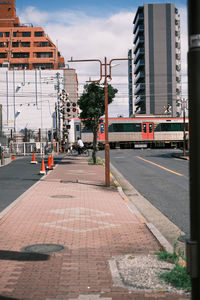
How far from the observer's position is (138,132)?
57.4 metres

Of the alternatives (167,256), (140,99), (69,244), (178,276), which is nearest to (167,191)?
(69,244)

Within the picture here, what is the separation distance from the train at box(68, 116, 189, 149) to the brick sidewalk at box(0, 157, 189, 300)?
4246 cm

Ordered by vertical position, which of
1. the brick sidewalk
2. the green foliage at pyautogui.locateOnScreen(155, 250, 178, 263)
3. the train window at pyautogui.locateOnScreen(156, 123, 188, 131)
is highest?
the train window at pyautogui.locateOnScreen(156, 123, 188, 131)

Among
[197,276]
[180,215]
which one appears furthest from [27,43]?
[197,276]

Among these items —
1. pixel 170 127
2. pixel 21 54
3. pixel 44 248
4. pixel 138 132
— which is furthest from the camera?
pixel 21 54

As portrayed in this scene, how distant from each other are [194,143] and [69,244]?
16.0 ft

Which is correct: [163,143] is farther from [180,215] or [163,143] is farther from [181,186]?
[180,215]

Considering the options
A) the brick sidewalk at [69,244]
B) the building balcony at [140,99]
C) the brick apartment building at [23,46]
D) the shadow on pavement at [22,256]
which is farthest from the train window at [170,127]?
the shadow on pavement at [22,256]

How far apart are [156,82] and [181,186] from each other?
84.5 metres

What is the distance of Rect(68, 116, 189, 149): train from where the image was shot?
56531mm

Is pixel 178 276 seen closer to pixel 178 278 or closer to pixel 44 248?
pixel 178 278

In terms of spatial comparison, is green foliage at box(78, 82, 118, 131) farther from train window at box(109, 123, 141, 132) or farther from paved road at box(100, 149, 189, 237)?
train window at box(109, 123, 141, 132)

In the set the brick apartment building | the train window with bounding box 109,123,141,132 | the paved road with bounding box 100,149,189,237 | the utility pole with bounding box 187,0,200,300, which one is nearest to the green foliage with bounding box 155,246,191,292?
the utility pole with bounding box 187,0,200,300

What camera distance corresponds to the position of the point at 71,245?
24.4 feet
